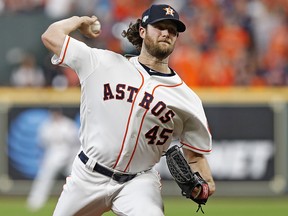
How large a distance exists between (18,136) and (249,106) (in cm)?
434

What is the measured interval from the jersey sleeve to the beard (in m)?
0.44

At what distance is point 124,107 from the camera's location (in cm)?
707

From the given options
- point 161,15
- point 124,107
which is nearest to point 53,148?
point 124,107

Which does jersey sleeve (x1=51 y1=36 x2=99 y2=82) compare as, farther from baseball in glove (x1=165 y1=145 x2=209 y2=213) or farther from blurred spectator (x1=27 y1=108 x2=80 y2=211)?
blurred spectator (x1=27 y1=108 x2=80 y2=211)

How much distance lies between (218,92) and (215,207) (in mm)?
2346

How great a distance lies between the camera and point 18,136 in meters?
16.0

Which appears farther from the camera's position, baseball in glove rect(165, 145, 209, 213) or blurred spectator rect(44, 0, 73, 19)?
blurred spectator rect(44, 0, 73, 19)

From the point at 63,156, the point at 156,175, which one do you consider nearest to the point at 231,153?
the point at 63,156

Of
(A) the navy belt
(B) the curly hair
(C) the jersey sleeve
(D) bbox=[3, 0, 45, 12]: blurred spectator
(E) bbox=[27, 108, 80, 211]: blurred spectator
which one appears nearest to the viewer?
(C) the jersey sleeve

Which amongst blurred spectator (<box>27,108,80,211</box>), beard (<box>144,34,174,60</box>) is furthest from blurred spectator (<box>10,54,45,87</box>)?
beard (<box>144,34,174,60</box>)

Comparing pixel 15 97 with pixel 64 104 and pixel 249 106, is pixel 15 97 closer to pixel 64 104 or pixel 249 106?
pixel 64 104

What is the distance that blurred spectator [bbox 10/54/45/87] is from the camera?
635 inches

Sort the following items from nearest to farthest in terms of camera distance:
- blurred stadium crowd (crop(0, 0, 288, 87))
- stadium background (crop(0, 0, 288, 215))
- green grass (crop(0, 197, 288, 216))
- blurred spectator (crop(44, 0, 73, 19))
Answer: green grass (crop(0, 197, 288, 216)) < stadium background (crop(0, 0, 288, 215)) < blurred stadium crowd (crop(0, 0, 288, 87)) < blurred spectator (crop(44, 0, 73, 19))

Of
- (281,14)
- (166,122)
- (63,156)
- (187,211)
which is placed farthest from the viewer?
(281,14)
